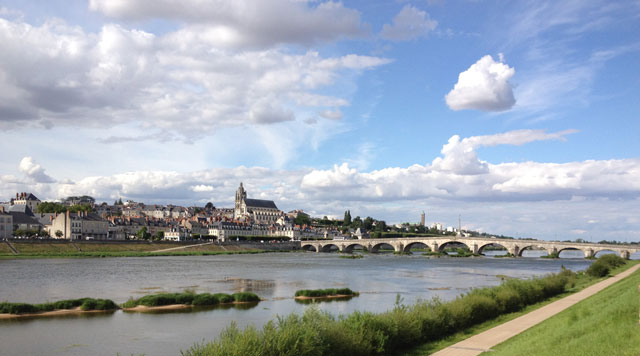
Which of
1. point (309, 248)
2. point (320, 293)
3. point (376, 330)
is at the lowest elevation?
point (309, 248)

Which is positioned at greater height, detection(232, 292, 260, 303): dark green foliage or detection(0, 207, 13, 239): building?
detection(0, 207, 13, 239): building

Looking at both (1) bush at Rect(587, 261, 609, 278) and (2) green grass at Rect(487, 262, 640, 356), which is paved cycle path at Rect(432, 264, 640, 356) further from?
(1) bush at Rect(587, 261, 609, 278)

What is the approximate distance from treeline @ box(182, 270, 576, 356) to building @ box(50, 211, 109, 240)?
310 ft

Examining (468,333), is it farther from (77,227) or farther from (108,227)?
(108,227)

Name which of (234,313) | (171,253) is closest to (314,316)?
(234,313)

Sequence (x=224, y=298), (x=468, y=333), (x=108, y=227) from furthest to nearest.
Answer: (x=108, y=227) → (x=224, y=298) → (x=468, y=333)

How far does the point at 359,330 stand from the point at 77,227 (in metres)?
104

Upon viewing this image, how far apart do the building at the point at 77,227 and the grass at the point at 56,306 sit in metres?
82.7

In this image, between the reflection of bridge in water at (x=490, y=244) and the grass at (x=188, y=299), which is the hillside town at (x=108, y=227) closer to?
the reflection of bridge in water at (x=490, y=244)

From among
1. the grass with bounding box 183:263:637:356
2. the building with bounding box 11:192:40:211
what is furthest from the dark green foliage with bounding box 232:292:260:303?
the building with bounding box 11:192:40:211

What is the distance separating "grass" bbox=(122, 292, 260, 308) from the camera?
2748 centimetres

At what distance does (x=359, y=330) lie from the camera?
52.1 feet

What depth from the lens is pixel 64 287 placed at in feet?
116

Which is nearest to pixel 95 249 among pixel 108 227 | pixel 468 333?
pixel 108 227
